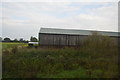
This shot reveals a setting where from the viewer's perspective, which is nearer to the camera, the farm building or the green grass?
the green grass

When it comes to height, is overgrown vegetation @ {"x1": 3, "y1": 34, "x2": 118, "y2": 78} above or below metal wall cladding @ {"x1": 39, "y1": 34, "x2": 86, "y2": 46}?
below

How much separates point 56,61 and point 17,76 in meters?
2.22

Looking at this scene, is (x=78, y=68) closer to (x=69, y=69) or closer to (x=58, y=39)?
(x=69, y=69)

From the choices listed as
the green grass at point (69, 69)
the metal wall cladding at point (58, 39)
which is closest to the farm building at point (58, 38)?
the metal wall cladding at point (58, 39)

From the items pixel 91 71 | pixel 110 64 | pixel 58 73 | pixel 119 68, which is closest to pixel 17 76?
pixel 58 73

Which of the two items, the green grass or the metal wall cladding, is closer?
the green grass

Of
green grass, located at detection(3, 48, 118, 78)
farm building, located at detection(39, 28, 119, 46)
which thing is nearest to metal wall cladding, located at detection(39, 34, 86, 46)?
farm building, located at detection(39, 28, 119, 46)

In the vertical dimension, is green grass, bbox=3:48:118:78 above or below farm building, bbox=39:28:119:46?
below

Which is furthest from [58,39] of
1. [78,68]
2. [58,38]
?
[78,68]

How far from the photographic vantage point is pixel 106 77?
13.5 ft

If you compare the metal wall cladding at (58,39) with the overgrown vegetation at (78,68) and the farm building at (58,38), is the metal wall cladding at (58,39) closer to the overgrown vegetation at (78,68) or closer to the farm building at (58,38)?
the farm building at (58,38)

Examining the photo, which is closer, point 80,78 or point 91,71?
point 80,78

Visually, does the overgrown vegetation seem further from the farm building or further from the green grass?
the farm building

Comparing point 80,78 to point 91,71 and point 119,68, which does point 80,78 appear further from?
point 119,68
